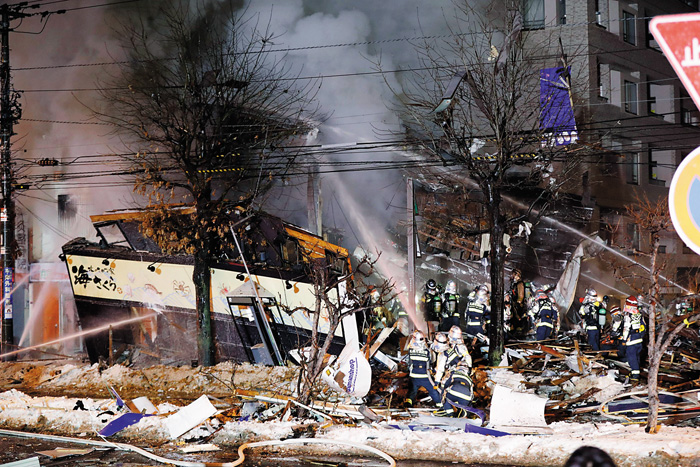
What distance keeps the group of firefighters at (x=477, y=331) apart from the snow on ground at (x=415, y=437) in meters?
1.27

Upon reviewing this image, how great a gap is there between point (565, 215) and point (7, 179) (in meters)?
19.5

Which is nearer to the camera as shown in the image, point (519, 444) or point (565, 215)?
point (519, 444)

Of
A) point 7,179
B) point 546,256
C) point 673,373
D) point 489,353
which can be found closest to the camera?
point 673,373

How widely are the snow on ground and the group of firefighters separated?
1.27 metres

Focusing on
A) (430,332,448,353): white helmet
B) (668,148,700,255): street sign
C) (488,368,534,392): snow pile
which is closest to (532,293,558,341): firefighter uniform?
(488,368,534,392): snow pile

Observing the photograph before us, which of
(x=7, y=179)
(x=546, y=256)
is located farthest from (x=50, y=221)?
(x=546, y=256)

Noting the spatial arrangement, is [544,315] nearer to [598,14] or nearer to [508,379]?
[508,379]

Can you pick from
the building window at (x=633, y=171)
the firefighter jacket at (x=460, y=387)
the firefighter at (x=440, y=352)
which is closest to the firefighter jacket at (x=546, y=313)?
the firefighter at (x=440, y=352)

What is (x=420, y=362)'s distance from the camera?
1119cm

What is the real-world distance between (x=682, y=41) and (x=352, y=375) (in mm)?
9467

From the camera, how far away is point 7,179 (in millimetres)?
18812

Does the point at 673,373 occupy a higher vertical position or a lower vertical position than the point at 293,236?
lower

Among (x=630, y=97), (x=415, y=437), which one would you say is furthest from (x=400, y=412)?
(x=630, y=97)

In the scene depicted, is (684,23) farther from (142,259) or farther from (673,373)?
(142,259)
